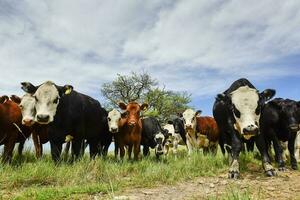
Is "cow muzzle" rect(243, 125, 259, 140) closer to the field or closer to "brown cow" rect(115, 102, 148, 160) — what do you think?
the field

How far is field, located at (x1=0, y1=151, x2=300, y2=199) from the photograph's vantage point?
256 inches

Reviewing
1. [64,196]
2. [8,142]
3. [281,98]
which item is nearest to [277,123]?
[281,98]

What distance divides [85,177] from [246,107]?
371 cm

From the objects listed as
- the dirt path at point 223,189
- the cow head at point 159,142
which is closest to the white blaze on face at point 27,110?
the dirt path at point 223,189

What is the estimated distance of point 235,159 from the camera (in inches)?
336

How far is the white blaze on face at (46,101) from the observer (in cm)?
953

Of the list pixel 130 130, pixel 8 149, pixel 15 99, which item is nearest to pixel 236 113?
pixel 130 130

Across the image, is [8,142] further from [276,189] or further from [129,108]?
[276,189]

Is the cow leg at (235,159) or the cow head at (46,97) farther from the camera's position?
the cow head at (46,97)

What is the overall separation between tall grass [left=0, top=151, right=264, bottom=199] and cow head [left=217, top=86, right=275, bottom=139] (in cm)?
144

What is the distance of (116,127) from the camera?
12945 millimetres

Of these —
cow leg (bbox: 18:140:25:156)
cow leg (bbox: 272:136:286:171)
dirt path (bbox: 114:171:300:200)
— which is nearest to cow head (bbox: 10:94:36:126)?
cow leg (bbox: 18:140:25:156)

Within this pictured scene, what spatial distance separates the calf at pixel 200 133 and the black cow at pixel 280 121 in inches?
206

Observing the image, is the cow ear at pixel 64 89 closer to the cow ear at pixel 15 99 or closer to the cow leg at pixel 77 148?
the cow leg at pixel 77 148
